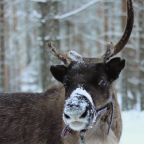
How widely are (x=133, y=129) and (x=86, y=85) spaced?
666cm

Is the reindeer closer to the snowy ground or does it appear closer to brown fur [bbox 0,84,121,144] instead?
brown fur [bbox 0,84,121,144]

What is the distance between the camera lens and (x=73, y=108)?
5.79 m

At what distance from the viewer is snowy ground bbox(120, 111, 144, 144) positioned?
436 inches

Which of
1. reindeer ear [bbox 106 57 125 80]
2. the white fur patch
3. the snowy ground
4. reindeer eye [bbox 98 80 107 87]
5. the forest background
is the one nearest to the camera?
the white fur patch

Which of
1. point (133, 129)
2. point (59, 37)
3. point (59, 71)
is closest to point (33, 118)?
point (59, 71)

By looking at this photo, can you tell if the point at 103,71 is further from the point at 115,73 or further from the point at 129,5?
the point at 129,5

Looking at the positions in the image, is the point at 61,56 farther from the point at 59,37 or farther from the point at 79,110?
the point at 59,37

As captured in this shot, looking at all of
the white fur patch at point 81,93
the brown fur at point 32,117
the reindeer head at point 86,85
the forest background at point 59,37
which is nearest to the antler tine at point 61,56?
the reindeer head at point 86,85

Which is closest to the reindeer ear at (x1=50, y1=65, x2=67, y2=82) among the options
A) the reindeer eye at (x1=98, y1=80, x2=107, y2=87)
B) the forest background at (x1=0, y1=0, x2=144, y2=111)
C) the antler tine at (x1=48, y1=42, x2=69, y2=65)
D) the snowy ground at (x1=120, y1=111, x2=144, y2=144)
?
the antler tine at (x1=48, y1=42, x2=69, y2=65)

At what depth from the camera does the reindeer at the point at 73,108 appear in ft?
19.6

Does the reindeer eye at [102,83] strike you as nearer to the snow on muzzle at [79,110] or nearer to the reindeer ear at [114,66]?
the reindeer ear at [114,66]

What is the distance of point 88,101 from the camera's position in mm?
5969

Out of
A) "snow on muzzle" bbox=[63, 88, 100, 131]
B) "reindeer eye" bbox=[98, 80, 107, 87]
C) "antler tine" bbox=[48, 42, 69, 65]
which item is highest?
"antler tine" bbox=[48, 42, 69, 65]

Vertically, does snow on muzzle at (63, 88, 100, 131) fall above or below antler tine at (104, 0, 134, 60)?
below
